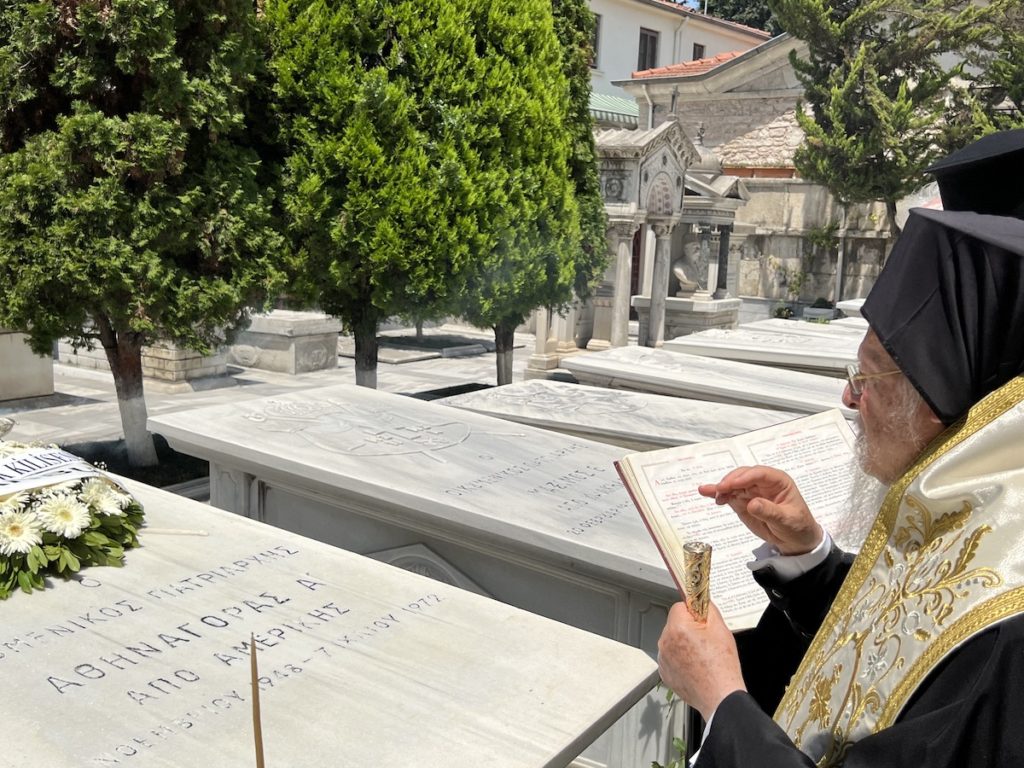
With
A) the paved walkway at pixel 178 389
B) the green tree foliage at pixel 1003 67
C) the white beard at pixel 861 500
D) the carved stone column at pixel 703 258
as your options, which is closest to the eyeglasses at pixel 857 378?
the white beard at pixel 861 500

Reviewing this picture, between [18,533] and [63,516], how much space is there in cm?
13

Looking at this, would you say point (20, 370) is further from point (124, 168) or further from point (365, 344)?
point (124, 168)

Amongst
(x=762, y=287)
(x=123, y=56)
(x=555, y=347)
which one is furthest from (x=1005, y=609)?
(x=762, y=287)

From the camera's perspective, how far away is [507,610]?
2.71 meters

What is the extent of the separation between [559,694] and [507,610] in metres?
0.50

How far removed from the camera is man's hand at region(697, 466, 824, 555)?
1.81 m

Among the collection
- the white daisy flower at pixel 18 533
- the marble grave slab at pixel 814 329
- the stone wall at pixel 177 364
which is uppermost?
the white daisy flower at pixel 18 533

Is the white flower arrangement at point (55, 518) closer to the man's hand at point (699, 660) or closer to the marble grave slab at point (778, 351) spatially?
the man's hand at point (699, 660)

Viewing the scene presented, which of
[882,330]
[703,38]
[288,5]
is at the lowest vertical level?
[882,330]

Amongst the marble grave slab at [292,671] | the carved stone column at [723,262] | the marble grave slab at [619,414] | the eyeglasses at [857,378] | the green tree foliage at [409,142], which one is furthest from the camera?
the carved stone column at [723,262]

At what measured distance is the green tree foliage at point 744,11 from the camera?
36.7 metres

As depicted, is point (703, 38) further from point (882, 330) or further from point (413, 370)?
point (882, 330)

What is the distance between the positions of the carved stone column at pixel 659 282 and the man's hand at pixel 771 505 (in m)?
10.00

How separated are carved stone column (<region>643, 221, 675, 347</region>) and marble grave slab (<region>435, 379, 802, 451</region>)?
5.41m
